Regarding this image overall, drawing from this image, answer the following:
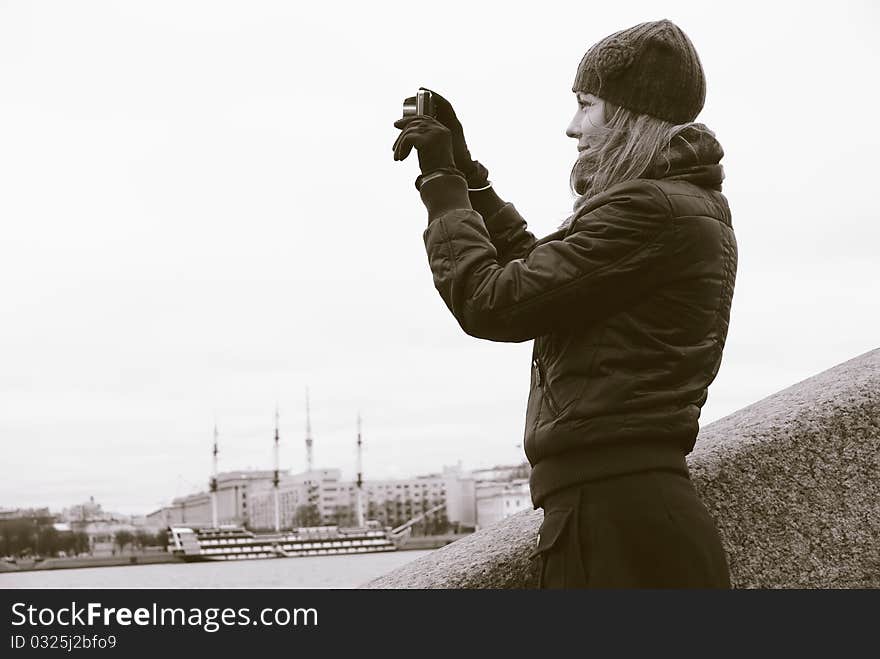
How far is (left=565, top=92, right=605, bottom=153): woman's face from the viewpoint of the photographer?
7.70ft

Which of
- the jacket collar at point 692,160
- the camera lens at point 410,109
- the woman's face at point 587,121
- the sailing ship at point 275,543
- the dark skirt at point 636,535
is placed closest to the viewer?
the dark skirt at point 636,535

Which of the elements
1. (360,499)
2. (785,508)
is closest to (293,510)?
(360,499)

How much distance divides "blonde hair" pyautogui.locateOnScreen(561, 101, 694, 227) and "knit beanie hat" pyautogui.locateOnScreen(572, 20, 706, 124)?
0.03 metres

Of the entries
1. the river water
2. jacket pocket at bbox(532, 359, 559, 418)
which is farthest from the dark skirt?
the river water

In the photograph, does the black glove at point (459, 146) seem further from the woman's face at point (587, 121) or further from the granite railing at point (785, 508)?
the granite railing at point (785, 508)

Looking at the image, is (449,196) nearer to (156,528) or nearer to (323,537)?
(323,537)

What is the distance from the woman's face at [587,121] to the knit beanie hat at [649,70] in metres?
0.03

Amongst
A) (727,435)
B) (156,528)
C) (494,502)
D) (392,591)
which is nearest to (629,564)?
(392,591)

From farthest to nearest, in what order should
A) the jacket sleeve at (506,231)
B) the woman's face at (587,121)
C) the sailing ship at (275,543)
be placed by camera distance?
1. the sailing ship at (275,543)
2. the jacket sleeve at (506,231)
3. the woman's face at (587,121)

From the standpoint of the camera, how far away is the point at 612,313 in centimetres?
214

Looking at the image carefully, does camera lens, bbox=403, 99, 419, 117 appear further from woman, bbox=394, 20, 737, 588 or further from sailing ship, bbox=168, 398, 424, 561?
sailing ship, bbox=168, 398, 424, 561

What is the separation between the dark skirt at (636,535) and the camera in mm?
2066

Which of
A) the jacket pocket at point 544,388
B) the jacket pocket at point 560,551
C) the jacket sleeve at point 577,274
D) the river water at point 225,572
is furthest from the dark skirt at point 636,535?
the river water at point 225,572

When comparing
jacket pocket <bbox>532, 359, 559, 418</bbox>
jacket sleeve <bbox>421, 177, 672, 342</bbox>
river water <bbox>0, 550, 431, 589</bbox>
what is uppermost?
jacket sleeve <bbox>421, 177, 672, 342</bbox>
